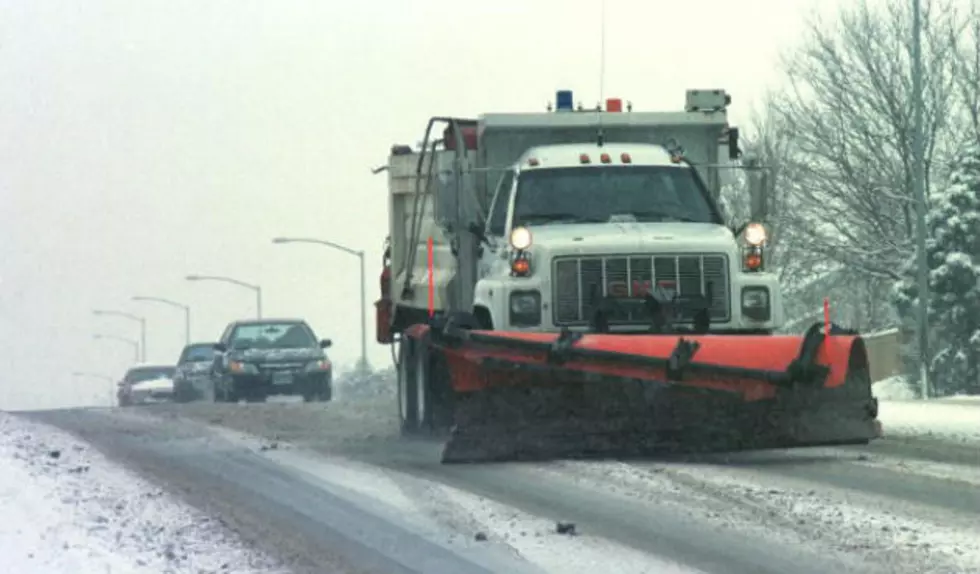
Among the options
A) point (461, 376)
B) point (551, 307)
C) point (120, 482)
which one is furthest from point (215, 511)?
point (551, 307)

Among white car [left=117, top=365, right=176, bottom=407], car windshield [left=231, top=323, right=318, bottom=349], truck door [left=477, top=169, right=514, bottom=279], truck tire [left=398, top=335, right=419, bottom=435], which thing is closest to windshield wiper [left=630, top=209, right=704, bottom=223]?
truck door [left=477, top=169, right=514, bottom=279]

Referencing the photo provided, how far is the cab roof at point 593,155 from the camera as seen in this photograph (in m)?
16.3

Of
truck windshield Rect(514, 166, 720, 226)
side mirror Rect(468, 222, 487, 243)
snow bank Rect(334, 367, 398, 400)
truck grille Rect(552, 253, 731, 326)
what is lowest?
snow bank Rect(334, 367, 398, 400)

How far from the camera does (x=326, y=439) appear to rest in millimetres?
18047

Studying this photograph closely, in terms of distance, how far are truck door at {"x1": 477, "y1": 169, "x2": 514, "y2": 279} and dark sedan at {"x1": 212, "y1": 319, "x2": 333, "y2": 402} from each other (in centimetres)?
1757

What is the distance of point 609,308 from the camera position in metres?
14.9

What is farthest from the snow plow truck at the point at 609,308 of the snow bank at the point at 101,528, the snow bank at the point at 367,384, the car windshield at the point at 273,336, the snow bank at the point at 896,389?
the snow bank at the point at 367,384

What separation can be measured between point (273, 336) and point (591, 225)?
19535mm

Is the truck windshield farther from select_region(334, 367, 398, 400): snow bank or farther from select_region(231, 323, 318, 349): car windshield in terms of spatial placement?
select_region(334, 367, 398, 400): snow bank

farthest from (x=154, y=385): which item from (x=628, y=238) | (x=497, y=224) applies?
(x=628, y=238)

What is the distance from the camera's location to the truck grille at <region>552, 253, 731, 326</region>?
15023 millimetres

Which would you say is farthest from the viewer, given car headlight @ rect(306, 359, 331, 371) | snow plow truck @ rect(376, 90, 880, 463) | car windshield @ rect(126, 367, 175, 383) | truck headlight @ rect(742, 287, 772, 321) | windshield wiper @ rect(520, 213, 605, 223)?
car windshield @ rect(126, 367, 175, 383)

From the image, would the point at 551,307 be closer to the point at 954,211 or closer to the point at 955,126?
the point at 954,211

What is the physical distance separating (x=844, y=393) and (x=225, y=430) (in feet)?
25.7
